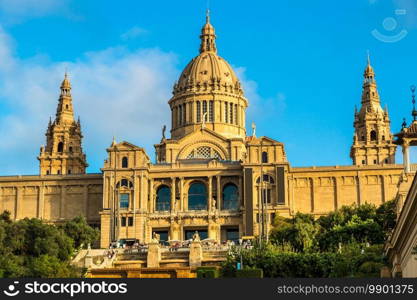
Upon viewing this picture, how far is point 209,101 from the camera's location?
13600 centimetres

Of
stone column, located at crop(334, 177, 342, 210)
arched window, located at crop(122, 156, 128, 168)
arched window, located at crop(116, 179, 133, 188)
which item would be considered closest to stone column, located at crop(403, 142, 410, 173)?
arched window, located at crop(116, 179, 133, 188)

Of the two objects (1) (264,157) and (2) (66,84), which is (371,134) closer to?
(1) (264,157)

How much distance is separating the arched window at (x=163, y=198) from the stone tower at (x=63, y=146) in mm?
19457

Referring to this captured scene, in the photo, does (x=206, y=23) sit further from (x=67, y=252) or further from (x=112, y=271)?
(x=112, y=271)

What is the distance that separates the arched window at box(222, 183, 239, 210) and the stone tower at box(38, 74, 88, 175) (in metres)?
25.9

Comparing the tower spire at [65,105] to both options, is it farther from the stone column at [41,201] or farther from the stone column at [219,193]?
the stone column at [219,193]

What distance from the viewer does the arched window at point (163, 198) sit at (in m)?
121

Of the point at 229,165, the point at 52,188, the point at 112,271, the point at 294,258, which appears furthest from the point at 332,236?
the point at 52,188

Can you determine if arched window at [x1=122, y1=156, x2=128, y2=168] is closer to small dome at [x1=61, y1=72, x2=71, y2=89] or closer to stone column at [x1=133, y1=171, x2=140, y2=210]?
stone column at [x1=133, y1=171, x2=140, y2=210]

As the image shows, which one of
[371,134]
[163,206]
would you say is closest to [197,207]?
[163,206]

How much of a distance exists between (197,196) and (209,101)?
750 inches

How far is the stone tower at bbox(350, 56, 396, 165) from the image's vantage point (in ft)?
438

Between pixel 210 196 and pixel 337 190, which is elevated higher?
pixel 337 190

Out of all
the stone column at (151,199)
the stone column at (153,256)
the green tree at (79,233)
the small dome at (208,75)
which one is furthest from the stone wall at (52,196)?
the stone column at (153,256)
